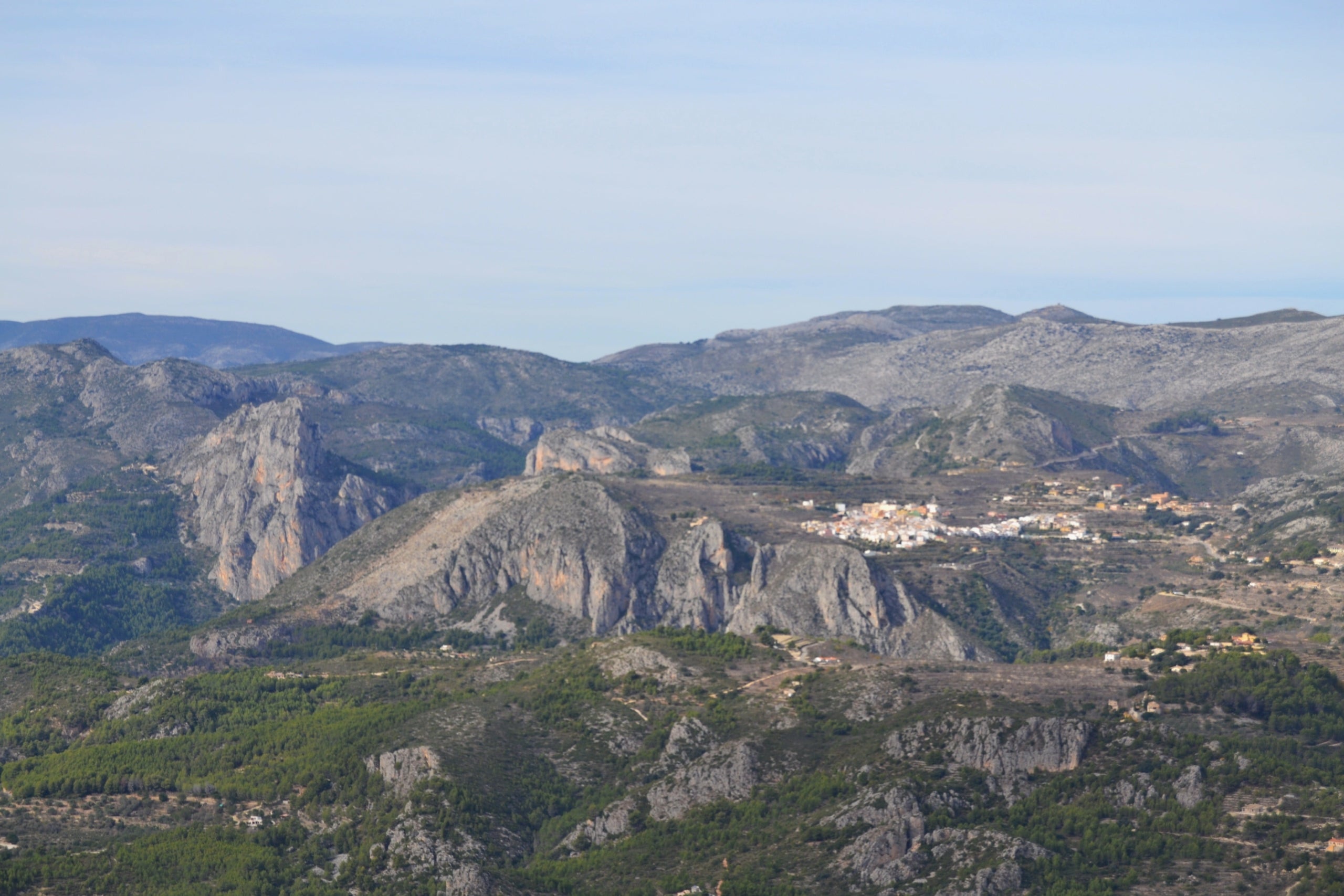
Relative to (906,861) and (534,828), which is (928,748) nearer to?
(906,861)

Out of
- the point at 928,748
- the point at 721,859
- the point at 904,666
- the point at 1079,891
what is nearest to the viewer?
the point at 1079,891

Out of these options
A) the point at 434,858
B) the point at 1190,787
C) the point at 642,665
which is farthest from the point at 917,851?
the point at 642,665

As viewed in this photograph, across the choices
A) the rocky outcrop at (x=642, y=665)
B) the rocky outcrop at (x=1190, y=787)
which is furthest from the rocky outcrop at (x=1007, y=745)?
the rocky outcrop at (x=642, y=665)

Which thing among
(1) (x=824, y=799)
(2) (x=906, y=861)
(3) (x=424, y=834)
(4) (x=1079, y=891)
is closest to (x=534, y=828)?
(3) (x=424, y=834)

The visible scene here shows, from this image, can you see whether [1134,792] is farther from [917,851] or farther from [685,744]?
[685,744]

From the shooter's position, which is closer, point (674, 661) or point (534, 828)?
point (534, 828)

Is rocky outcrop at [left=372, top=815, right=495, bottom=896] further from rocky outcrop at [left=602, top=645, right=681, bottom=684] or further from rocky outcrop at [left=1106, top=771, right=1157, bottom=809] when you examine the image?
rocky outcrop at [left=1106, top=771, right=1157, bottom=809]
